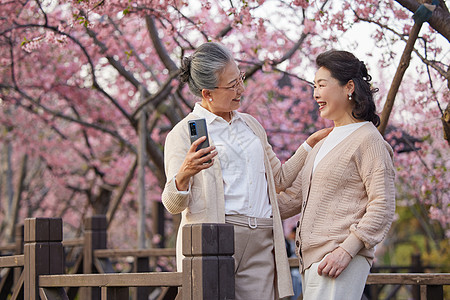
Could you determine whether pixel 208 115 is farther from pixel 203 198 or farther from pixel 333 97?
pixel 333 97

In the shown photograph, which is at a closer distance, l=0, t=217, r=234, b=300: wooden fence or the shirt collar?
l=0, t=217, r=234, b=300: wooden fence

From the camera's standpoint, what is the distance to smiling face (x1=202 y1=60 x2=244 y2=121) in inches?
114

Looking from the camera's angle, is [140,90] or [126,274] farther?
[140,90]

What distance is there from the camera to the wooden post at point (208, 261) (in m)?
2.34

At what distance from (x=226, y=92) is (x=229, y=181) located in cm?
42

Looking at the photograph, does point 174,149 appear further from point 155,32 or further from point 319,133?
point 155,32

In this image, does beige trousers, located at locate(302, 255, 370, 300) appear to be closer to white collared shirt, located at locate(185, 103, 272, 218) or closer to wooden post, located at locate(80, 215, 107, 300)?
white collared shirt, located at locate(185, 103, 272, 218)

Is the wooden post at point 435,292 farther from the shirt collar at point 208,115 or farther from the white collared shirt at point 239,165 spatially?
the shirt collar at point 208,115

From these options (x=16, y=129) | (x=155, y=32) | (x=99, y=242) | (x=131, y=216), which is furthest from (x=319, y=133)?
(x=131, y=216)

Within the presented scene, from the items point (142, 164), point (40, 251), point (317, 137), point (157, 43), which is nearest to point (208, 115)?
point (317, 137)

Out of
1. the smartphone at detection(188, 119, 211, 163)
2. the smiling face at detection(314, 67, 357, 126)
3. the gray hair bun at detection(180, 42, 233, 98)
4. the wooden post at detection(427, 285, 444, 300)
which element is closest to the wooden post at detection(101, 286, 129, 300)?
the smartphone at detection(188, 119, 211, 163)

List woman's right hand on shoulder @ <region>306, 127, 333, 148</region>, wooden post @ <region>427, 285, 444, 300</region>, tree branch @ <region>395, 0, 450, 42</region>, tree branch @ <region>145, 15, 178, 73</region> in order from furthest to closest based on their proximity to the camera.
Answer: tree branch @ <region>145, 15, 178, 73</region> < tree branch @ <region>395, 0, 450, 42</region> < wooden post @ <region>427, 285, 444, 300</region> < woman's right hand on shoulder @ <region>306, 127, 333, 148</region>

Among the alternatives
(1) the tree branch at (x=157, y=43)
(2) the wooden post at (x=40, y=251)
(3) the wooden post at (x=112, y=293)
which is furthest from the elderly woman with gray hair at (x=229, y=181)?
(1) the tree branch at (x=157, y=43)

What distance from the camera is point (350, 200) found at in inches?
104
